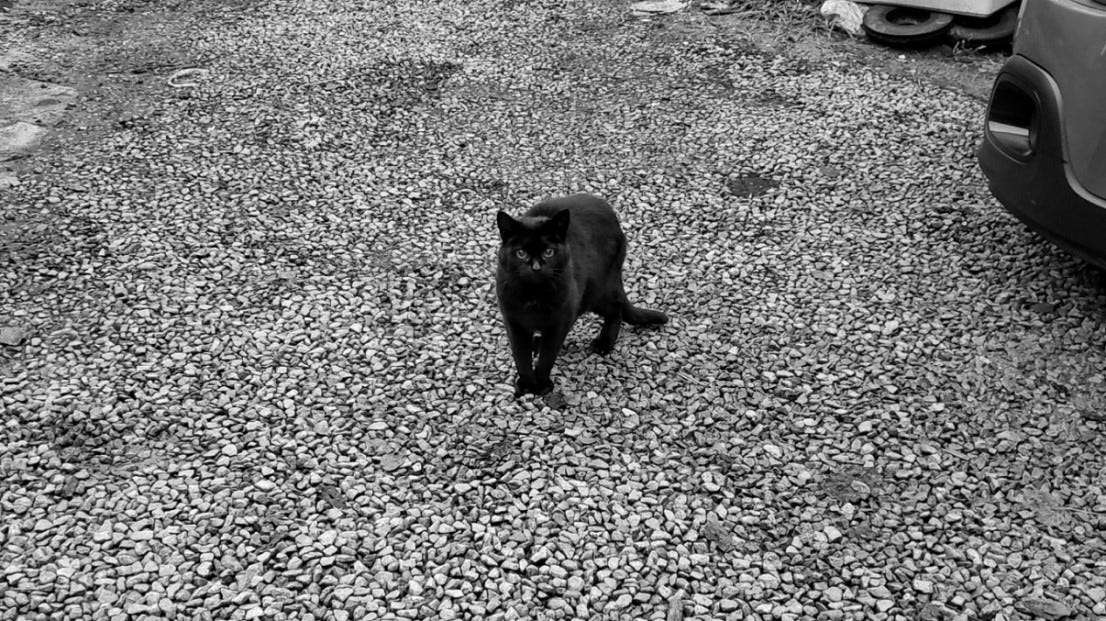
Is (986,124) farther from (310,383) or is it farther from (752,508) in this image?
(310,383)

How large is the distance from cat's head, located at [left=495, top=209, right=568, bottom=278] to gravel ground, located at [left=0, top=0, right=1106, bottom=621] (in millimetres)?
833

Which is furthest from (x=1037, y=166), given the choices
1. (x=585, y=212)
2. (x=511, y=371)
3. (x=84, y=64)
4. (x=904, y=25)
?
(x=84, y=64)

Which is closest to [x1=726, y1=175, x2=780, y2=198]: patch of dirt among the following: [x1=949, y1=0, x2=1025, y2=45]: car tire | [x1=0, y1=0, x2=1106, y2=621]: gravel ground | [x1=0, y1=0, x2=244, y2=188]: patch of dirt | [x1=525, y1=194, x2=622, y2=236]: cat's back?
[x1=0, y1=0, x2=1106, y2=621]: gravel ground

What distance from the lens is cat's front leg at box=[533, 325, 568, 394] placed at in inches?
169

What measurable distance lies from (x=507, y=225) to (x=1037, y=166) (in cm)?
290

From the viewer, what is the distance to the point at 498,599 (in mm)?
3498

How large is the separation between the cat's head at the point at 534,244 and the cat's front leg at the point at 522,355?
0.35 metres

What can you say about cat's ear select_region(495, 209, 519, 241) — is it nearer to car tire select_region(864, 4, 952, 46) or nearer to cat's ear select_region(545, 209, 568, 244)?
cat's ear select_region(545, 209, 568, 244)

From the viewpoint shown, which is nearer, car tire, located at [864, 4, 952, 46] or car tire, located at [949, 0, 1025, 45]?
car tire, located at [949, 0, 1025, 45]

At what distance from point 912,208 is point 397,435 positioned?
13.0 feet

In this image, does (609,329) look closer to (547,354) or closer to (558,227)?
(547,354)

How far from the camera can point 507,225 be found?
3994mm

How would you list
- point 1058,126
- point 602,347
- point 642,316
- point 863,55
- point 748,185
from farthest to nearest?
point 863,55, point 748,185, point 642,316, point 602,347, point 1058,126

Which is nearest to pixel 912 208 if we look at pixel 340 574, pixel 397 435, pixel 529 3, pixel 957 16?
pixel 957 16
